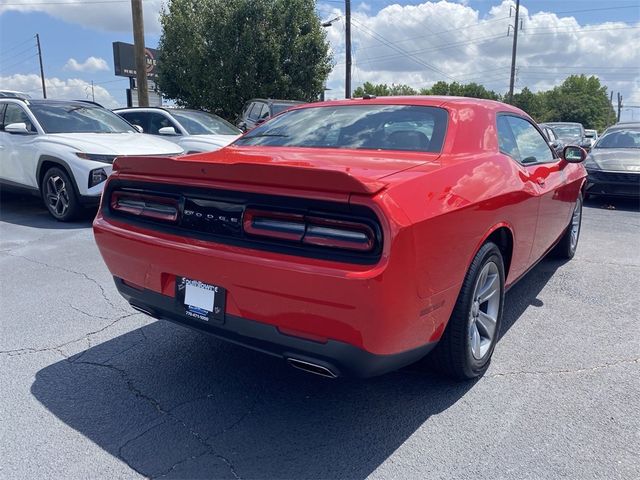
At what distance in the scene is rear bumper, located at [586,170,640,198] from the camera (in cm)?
876

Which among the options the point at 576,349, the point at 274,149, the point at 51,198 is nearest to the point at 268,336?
the point at 274,149

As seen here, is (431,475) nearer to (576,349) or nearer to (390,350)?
(390,350)

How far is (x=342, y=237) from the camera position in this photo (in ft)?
7.07

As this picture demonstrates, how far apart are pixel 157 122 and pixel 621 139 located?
8788 millimetres

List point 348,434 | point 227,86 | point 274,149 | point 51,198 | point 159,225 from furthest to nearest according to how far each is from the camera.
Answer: point 227,86, point 51,198, point 274,149, point 159,225, point 348,434

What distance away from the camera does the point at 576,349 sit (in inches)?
135

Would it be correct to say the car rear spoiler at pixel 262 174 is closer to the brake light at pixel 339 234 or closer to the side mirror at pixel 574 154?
the brake light at pixel 339 234

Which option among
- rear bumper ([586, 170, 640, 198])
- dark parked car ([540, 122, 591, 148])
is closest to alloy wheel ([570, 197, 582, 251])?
rear bumper ([586, 170, 640, 198])

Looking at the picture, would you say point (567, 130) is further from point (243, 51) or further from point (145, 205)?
point (145, 205)

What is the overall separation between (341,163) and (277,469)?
1.43m

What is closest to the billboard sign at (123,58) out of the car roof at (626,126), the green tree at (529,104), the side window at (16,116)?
the side window at (16,116)

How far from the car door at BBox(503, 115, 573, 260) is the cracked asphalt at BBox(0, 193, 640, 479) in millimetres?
635

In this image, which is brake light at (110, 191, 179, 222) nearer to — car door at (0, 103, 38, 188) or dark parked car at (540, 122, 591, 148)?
car door at (0, 103, 38, 188)

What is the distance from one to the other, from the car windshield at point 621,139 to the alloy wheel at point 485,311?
855 cm
